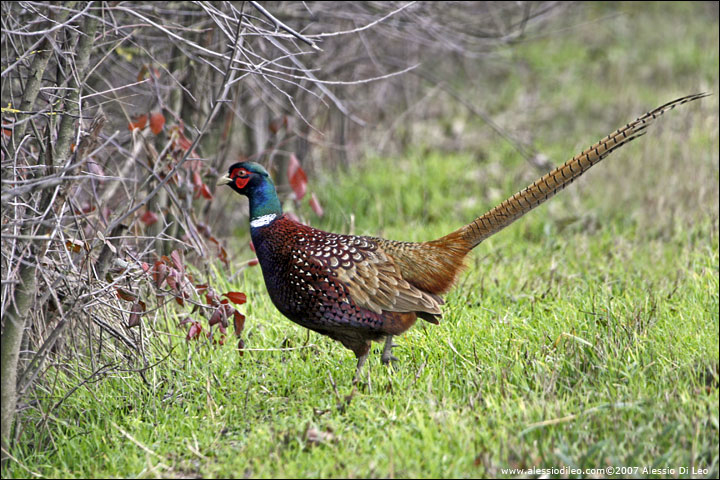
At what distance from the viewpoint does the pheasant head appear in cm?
426

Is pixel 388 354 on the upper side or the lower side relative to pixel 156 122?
lower

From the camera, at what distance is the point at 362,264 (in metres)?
4.09

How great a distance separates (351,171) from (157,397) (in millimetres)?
4624

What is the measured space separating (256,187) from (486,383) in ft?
5.18

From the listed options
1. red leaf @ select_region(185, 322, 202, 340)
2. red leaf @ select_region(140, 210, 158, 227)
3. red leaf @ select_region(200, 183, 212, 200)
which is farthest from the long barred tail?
red leaf @ select_region(140, 210, 158, 227)

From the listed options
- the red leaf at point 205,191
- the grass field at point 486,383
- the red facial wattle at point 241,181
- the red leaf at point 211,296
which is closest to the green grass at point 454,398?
the grass field at point 486,383

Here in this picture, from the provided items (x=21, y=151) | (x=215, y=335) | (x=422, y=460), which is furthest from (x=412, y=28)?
(x=422, y=460)

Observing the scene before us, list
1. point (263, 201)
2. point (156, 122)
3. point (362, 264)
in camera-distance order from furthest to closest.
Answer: point (156, 122) < point (263, 201) < point (362, 264)

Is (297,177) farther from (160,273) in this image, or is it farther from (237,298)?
(160,273)

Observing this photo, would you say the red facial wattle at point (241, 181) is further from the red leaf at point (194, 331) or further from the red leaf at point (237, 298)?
the red leaf at point (194, 331)

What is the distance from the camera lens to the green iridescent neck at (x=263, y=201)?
426cm

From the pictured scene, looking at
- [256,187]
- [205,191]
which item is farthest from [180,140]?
[256,187]

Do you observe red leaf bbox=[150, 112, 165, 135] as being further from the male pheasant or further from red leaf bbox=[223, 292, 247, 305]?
red leaf bbox=[223, 292, 247, 305]

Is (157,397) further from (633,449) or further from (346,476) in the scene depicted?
(633,449)
